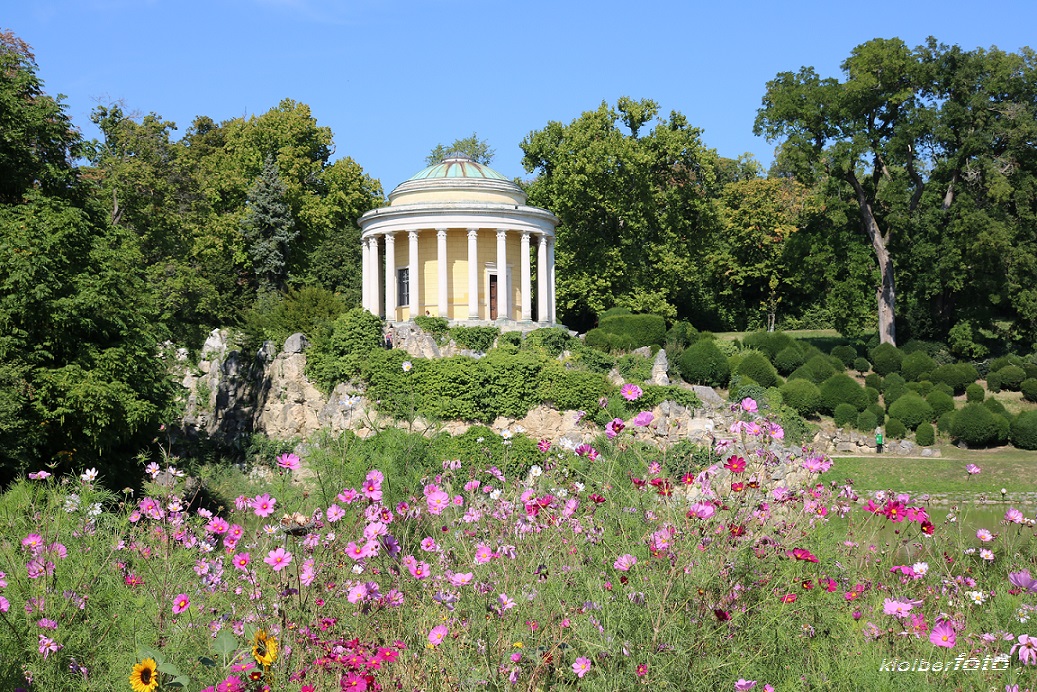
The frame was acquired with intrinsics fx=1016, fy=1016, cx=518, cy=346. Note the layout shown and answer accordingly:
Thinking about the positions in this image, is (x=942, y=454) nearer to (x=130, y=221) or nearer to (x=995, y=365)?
(x=995, y=365)

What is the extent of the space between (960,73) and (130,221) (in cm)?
3498

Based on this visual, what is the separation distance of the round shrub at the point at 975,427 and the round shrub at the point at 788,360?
7076mm

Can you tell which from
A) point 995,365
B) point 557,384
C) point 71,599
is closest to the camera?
point 71,599

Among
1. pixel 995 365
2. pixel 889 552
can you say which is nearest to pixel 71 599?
pixel 889 552

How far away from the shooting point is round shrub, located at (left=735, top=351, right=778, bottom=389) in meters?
37.8

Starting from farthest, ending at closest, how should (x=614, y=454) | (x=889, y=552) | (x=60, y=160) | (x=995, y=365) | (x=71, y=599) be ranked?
(x=995, y=365), (x=60, y=160), (x=889, y=552), (x=614, y=454), (x=71, y=599)

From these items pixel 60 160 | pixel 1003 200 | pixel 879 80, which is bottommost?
pixel 60 160

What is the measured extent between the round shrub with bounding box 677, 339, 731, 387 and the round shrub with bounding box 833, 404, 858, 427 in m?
4.12

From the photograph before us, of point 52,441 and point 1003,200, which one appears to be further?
point 1003,200

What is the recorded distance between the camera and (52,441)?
704 inches

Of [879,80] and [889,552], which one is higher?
[879,80]

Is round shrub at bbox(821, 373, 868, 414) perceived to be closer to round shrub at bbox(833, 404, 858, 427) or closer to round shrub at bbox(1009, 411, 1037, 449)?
round shrub at bbox(833, 404, 858, 427)

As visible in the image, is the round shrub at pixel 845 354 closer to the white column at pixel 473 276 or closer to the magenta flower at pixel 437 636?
the white column at pixel 473 276

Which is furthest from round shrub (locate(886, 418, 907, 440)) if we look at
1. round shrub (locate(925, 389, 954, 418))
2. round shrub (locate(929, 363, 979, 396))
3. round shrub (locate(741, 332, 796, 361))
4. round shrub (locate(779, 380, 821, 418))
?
round shrub (locate(741, 332, 796, 361))
